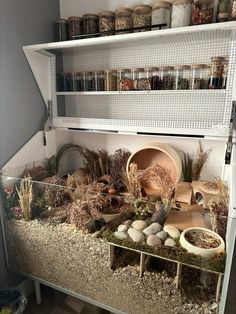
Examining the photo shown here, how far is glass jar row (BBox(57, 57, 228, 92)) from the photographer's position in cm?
132

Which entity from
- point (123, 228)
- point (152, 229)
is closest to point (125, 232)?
point (123, 228)

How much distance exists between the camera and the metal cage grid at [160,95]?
1339 millimetres

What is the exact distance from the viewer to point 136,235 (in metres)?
1.15

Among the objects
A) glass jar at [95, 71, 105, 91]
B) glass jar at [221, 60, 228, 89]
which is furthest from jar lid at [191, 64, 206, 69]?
glass jar at [95, 71, 105, 91]

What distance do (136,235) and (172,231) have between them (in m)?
0.17

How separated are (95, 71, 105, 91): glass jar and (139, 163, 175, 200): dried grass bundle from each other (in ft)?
2.02

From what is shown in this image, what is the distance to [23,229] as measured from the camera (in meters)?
1.48

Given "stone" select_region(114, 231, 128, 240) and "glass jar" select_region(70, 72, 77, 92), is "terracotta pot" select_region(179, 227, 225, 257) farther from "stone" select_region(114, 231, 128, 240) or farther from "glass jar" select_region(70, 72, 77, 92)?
"glass jar" select_region(70, 72, 77, 92)

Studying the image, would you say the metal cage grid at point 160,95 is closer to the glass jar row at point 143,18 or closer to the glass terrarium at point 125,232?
the glass jar row at point 143,18

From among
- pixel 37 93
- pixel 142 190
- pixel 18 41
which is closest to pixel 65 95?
pixel 37 93

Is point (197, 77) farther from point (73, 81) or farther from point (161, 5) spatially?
point (73, 81)

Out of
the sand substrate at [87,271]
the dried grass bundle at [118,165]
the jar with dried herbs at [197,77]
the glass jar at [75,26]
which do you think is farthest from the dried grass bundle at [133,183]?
the glass jar at [75,26]

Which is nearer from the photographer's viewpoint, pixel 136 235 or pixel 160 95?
pixel 136 235

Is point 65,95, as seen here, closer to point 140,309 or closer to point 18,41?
point 18,41
